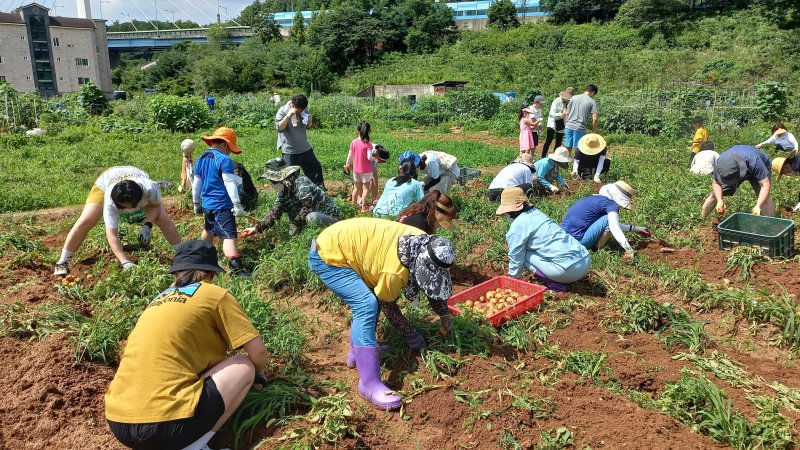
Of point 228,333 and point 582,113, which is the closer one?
point 228,333

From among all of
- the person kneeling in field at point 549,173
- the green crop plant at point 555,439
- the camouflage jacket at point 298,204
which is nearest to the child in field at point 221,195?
the camouflage jacket at point 298,204

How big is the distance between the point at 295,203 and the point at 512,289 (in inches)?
109

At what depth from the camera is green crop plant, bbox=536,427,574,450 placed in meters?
3.24

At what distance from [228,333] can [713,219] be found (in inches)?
255

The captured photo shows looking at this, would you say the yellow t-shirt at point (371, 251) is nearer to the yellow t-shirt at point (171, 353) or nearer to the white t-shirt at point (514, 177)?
the yellow t-shirt at point (171, 353)

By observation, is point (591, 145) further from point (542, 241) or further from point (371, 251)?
point (371, 251)

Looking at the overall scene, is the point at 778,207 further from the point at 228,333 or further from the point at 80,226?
the point at 80,226

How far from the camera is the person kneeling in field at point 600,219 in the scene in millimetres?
6027

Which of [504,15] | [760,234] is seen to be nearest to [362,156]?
[760,234]

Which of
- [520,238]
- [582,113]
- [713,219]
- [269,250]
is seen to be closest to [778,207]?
[713,219]

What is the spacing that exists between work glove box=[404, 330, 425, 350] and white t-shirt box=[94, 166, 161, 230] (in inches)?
126

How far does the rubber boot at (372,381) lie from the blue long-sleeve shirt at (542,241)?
214 cm

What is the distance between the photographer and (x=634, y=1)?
4650 cm

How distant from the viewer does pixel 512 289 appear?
529 cm
